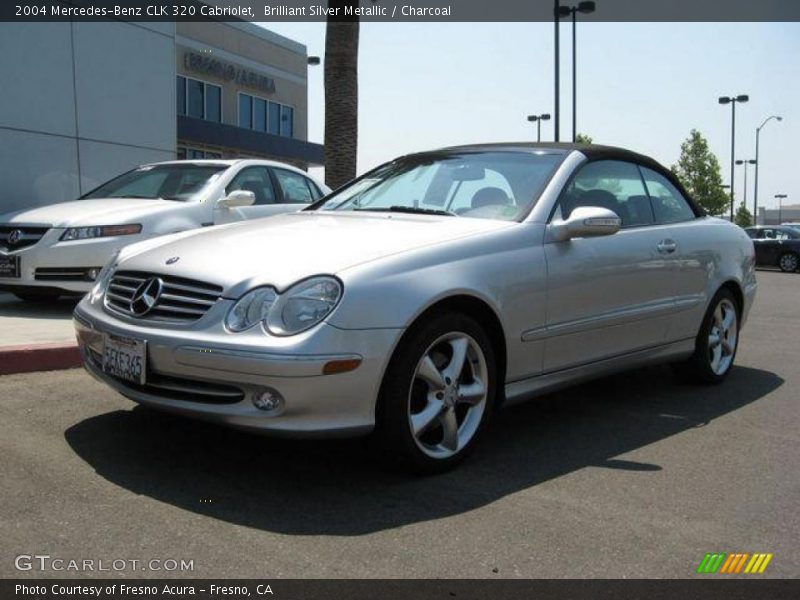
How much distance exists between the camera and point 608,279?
452 cm

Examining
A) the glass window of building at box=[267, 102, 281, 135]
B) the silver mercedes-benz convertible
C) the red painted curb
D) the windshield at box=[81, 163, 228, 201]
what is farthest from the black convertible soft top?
the glass window of building at box=[267, 102, 281, 135]

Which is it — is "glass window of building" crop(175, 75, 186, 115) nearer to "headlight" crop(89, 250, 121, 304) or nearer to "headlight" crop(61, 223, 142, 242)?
"headlight" crop(61, 223, 142, 242)

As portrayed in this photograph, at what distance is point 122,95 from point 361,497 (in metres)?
9.70

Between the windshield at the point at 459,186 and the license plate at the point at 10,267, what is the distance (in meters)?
3.72

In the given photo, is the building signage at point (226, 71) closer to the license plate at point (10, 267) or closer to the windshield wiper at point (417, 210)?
the license plate at point (10, 267)

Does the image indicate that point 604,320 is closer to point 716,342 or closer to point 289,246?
point 716,342

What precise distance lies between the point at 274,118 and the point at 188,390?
120 feet

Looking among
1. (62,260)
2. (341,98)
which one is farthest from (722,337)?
(341,98)

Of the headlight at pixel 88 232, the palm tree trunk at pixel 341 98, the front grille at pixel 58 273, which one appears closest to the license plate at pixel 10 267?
the front grille at pixel 58 273

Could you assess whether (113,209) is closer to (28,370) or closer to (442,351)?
(28,370)

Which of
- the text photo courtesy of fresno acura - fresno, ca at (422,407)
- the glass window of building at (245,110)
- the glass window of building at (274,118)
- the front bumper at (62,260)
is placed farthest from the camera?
the glass window of building at (274,118)

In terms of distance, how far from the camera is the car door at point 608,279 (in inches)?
167

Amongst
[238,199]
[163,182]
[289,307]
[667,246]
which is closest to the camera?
[289,307]
